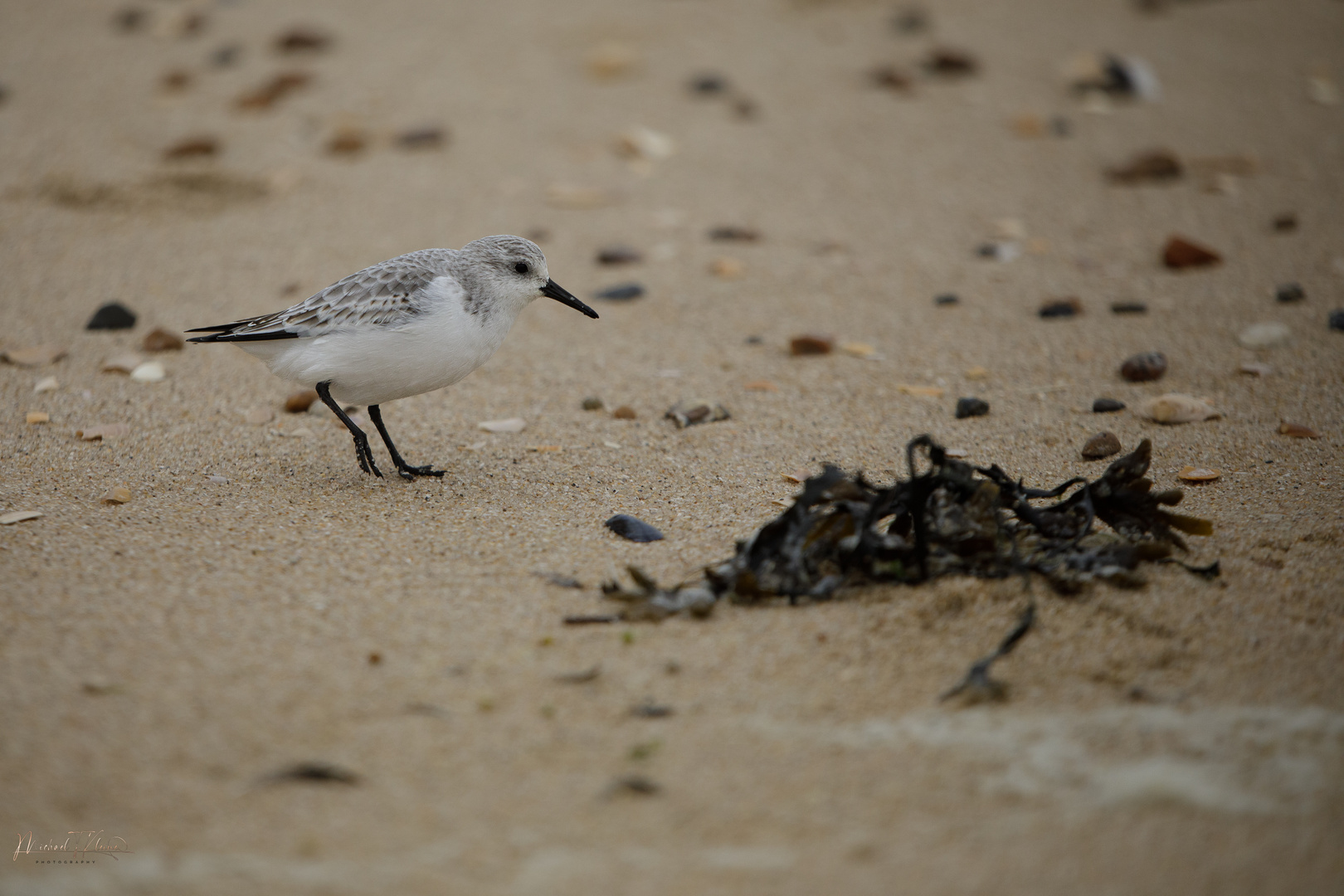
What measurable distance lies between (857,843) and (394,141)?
6388 mm

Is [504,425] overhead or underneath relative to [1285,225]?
underneath

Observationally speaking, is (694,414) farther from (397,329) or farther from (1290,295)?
(1290,295)

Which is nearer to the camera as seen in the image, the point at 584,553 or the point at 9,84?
the point at 584,553

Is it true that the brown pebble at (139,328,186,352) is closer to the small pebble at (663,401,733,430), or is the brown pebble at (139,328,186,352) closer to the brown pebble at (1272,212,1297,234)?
the small pebble at (663,401,733,430)

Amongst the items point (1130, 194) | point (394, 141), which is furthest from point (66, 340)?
point (1130, 194)

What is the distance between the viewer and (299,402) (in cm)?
499

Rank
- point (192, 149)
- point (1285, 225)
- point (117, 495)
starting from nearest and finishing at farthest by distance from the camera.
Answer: point (117, 495) < point (1285, 225) < point (192, 149)

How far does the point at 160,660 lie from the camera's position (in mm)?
2896

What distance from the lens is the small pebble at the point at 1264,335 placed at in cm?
531

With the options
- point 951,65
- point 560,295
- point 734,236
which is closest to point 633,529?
point 560,295

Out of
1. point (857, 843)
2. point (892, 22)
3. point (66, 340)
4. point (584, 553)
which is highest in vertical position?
point (892, 22)

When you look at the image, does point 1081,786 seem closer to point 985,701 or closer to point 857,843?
point 985,701

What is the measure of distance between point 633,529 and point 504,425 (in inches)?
51.8

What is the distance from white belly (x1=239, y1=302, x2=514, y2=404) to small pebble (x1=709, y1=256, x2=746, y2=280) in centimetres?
226
